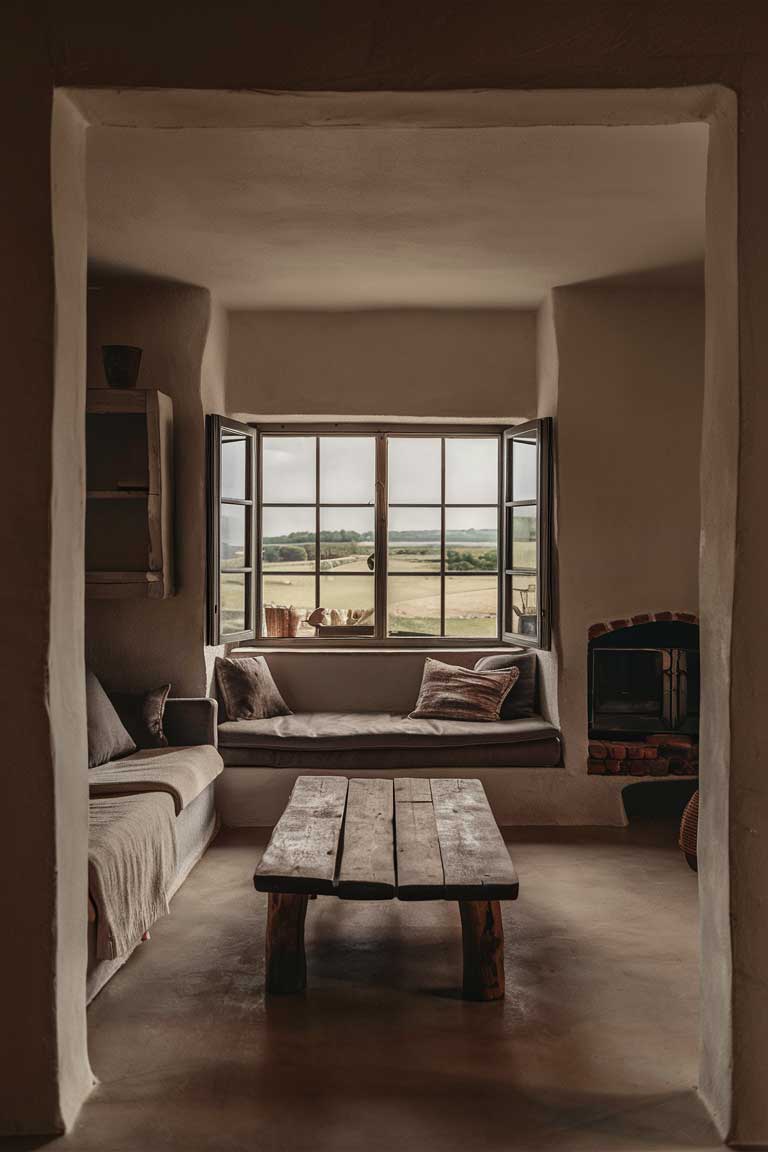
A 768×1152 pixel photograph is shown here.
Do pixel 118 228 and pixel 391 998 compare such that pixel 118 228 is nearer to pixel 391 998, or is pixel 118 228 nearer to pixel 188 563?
pixel 188 563

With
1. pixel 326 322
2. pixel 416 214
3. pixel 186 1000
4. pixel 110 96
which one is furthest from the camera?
pixel 326 322

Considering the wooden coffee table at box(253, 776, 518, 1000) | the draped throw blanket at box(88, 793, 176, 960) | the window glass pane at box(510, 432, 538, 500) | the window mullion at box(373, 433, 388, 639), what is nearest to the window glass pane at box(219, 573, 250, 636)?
the window mullion at box(373, 433, 388, 639)

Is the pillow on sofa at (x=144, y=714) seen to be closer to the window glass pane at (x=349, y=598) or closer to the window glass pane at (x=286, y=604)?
the window glass pane at (x=286, y=604)

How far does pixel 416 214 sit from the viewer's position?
4305mm

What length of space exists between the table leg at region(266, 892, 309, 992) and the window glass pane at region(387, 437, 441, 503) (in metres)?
3.46

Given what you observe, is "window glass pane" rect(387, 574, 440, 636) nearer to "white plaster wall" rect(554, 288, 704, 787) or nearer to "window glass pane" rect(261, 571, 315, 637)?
"window glass pane" rect(261, 571, 315, 637)

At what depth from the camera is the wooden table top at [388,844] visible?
3.11 metres

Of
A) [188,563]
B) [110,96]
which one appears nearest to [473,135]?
[110,96]

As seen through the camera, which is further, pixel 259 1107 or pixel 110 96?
pixel 259 1107

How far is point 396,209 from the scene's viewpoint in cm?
425

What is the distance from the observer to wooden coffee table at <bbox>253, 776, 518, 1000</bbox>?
10.2 feet

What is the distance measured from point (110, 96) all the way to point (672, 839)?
441 centimetres

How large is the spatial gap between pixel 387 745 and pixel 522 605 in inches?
52.1

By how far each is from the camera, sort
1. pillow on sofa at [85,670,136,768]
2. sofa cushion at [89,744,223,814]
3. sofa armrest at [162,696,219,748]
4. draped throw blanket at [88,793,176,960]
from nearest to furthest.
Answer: draped throw blanket at [88,793,176,960]
sofa cushion at [89,744,223,814]
pillow on sofa at [85,670,136,768]
sofa armrest at [162,696,219,748]
